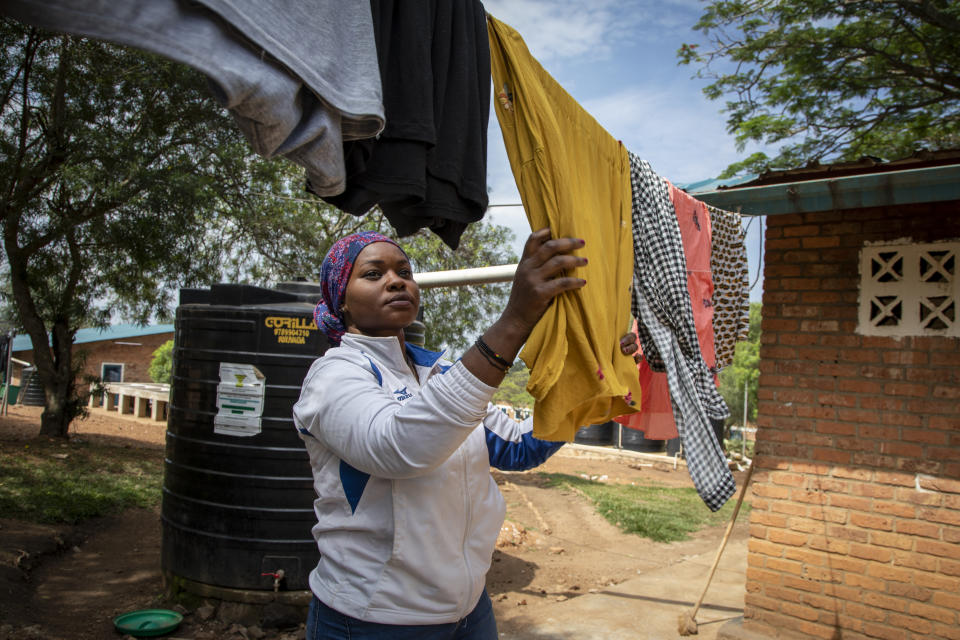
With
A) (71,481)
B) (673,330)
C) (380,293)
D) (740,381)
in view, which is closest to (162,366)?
(71,481)

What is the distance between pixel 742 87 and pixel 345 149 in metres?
11.0

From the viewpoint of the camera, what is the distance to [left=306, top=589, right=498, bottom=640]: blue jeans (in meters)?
1.76

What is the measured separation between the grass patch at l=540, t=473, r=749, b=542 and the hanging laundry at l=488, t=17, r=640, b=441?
303 inches

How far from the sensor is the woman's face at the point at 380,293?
1957mm

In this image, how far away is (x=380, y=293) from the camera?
196 cm

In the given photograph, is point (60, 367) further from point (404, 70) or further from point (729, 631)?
point (404, 70)

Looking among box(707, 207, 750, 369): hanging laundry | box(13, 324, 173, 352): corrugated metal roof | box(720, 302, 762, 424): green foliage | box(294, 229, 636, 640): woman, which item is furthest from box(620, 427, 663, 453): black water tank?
box(13, 324, 173, 352): corrugated metal roof

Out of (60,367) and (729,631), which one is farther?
(60,367)

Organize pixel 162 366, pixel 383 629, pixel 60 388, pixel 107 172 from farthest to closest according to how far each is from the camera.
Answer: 1. pixel 162 366
2. pixel 60 388
3. pixel 107 172
4. pixel 383 629

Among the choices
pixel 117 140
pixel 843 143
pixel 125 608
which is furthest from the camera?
pixel 843 143

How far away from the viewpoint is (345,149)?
1.50 meters

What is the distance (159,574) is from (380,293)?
5691 millimetres

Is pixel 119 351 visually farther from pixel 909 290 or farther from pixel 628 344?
pixel 628 344

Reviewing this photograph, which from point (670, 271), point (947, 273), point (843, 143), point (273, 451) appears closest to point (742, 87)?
point (843, 143)
